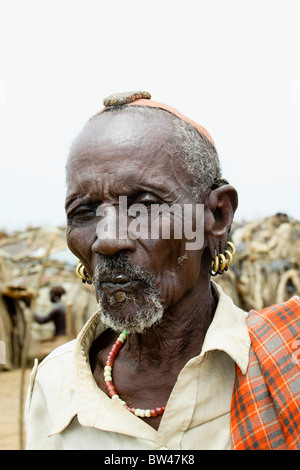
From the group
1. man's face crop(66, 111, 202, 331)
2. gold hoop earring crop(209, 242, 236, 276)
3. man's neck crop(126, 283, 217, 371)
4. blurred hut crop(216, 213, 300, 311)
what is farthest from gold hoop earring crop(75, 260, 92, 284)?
blurred hut crop(216, 213, 300, 311)

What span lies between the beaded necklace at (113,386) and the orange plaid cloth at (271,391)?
12.7 inches

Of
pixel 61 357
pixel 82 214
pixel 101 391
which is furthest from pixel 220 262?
pixel 61 357

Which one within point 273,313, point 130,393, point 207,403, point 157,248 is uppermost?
point 157,248

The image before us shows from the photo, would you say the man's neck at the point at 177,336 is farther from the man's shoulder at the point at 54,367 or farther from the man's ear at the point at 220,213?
the man's shoulder at the point at 54,367

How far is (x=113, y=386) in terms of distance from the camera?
205cm

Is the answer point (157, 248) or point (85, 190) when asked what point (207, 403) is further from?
point (85, 190)

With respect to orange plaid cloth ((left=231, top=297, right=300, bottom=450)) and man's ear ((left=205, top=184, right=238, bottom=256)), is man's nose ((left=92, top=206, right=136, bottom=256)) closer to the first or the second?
man's ear ((left=205, top=184, right=238, bottom=256))

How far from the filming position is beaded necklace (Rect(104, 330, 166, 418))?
1894 mm

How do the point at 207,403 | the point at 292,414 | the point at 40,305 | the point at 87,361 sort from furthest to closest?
the point at 40,305 → the point at 87,361 → the point at 207,403 → the point at 292,414

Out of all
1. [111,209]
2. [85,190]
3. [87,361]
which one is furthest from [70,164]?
[87,361]

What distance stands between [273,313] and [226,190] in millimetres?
536

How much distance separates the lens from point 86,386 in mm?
1979

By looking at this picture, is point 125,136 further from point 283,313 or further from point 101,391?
point 101,391

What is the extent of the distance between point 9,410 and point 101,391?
23.2 ft
